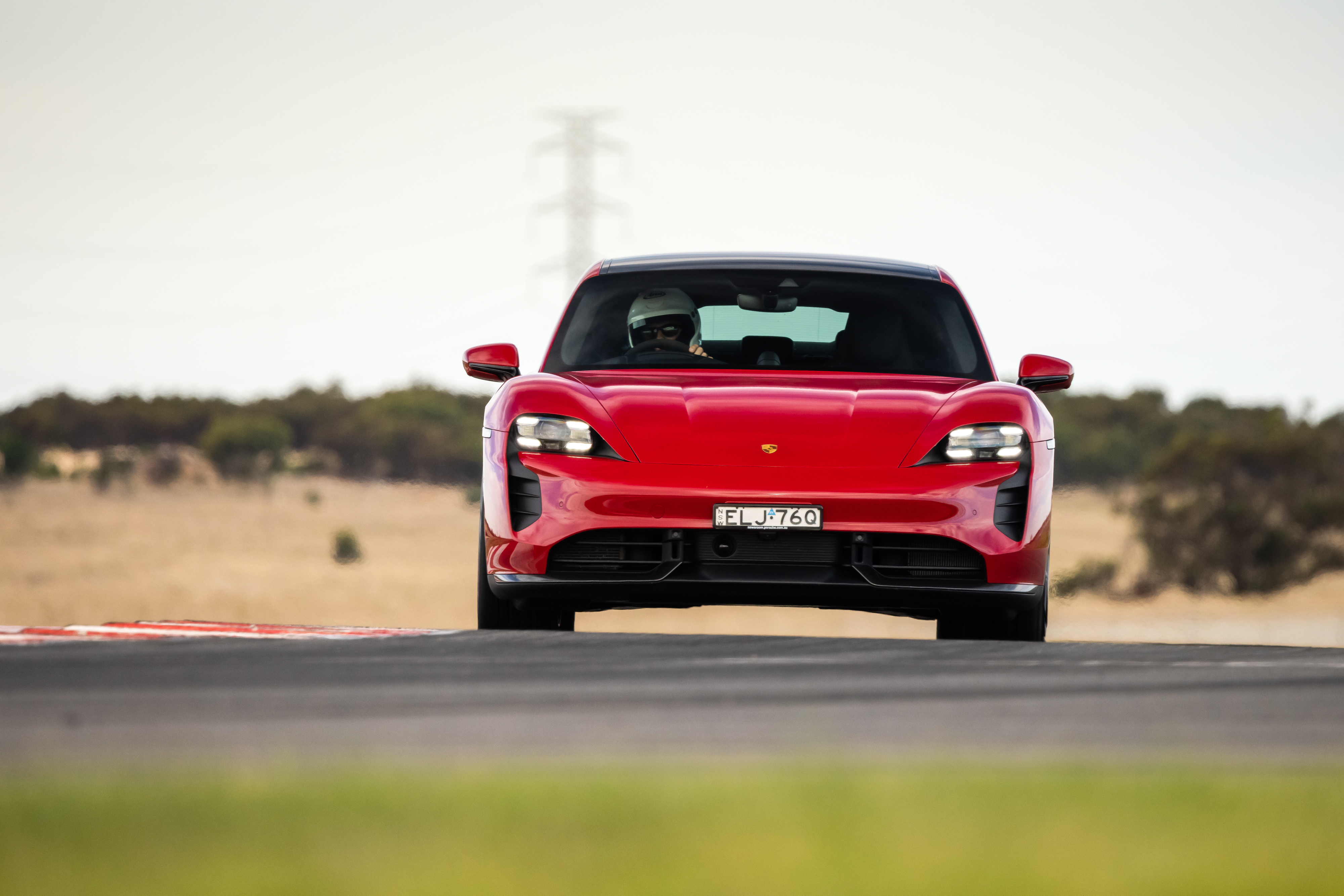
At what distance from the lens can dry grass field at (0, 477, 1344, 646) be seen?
120 ft

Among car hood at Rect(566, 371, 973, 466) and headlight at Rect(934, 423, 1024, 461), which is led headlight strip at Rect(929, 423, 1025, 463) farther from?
car hood at Rect(566, 371, 973, 466)

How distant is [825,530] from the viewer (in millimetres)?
6395

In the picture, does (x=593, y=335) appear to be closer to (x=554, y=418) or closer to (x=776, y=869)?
(x=554, y=418)

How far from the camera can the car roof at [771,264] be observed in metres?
8.12

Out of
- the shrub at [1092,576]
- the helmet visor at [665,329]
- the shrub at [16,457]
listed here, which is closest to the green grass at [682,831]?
the helmet visor at [665,329]

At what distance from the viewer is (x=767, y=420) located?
21.9 ft

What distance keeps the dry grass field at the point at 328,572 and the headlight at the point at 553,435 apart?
24356mm

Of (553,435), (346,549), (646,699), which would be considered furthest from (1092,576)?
(646,699)

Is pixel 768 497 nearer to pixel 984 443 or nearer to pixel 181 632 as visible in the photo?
pixel 984 443

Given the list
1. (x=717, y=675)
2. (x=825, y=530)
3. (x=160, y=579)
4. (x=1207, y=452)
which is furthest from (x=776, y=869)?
(x=1207, y=452)

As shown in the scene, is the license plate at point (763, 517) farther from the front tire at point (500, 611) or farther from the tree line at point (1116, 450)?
the tree line at point (1116, 450)

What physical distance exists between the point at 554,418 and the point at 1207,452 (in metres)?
41.1

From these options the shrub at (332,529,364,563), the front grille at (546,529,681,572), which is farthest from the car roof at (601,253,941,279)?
the shrub at (332,529,364,563)

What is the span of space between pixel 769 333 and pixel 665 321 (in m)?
0.47
